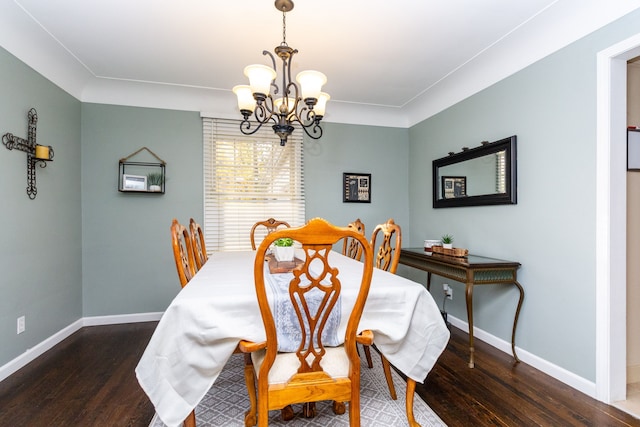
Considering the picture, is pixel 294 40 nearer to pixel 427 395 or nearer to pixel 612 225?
pixel 612 225

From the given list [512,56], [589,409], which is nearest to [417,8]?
[512,56]

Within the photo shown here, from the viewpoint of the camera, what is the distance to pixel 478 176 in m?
2.91

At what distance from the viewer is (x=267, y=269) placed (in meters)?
1.91

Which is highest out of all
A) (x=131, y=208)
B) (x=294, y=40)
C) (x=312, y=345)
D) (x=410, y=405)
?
(x=294, y=40)

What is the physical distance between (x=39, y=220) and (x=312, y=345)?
265 cm

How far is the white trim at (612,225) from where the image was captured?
73.8 inches

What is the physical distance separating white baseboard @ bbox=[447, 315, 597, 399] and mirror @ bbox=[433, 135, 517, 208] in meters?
1.16

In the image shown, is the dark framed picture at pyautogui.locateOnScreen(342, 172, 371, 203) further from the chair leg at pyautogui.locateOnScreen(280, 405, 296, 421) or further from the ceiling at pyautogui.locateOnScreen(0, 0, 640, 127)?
the chair leg at pyautogui.locateOnScreen(280, 405, 296, 421)

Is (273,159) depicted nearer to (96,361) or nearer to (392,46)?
(392,46)

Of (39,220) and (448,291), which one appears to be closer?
(39,220)

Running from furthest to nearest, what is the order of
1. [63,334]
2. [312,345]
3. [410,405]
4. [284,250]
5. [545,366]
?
[63,334], [545,366], [284,250], [410,405], [312,345]

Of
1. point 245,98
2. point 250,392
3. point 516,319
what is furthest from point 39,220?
point 516,319

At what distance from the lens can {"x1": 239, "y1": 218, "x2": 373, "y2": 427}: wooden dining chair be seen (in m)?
1.15

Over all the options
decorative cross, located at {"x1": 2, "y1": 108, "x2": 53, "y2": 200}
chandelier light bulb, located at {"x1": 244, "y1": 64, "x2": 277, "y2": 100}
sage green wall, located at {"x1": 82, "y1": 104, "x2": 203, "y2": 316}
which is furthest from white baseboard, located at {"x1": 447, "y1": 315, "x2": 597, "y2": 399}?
decorative cross, located at {"x1": 2, "y1": 108, "x2": 53, "y2": 200}
